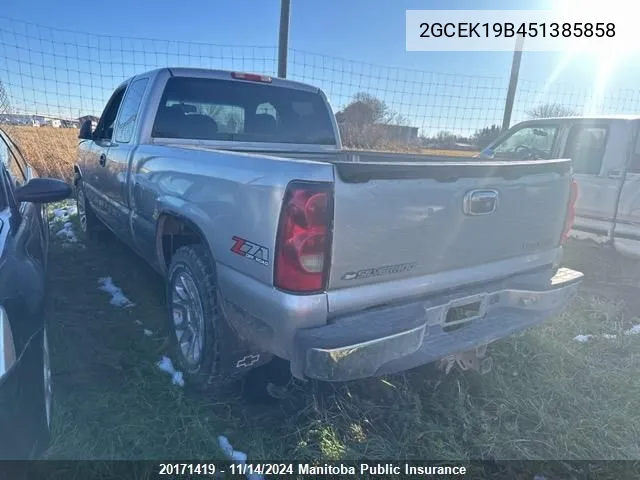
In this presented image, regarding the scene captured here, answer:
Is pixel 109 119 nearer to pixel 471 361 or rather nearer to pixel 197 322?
pixel 197 322

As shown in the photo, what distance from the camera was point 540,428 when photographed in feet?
8.74

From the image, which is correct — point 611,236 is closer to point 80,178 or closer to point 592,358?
point 592,358

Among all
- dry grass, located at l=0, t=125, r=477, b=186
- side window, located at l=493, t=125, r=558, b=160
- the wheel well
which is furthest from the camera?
dry grass, located at l=0, t=125, r=477, b=186

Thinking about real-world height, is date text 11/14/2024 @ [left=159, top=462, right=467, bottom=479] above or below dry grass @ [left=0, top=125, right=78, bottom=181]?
below

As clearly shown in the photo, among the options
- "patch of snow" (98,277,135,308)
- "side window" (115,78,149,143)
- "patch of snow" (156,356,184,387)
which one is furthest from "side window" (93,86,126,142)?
"patch of snow" (156,356,184,387)

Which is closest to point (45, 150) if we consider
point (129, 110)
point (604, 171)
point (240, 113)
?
point (129, 110)

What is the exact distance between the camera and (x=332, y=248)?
6.63 feet

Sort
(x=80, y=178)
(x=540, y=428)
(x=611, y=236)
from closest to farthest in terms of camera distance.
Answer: (x=540, y=428) → (x=611, y=236) → (x=80, y=178)

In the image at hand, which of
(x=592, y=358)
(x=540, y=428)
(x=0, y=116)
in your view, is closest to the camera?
(x=540, y=428)

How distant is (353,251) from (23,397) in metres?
1.45

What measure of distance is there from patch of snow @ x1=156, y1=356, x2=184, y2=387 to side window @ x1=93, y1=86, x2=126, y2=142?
8.11 feet

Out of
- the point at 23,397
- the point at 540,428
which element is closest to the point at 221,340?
the point at 23,397

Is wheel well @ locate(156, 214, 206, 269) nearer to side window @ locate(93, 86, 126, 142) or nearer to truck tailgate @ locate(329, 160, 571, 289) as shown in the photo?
truck tailgate @ locate(329, 160, 571, 289)

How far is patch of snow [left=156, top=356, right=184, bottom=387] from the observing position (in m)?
2.89
